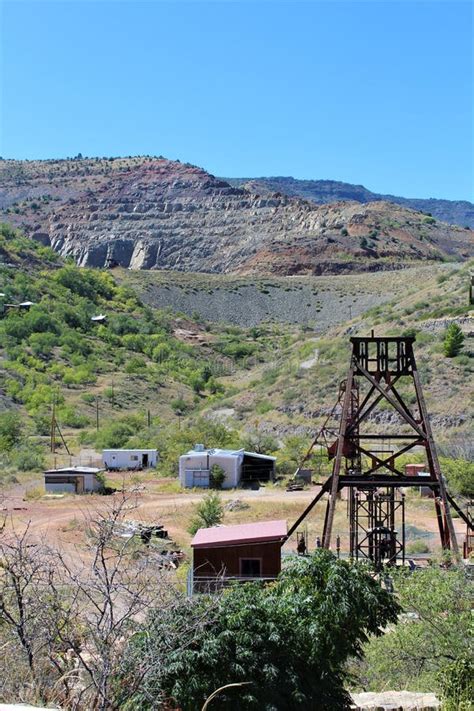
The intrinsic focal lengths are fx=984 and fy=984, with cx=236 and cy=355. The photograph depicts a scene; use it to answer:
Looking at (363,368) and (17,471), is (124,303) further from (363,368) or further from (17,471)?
(363,368)

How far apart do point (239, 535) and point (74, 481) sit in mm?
22210

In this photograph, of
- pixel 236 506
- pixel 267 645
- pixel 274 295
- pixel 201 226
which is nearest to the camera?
pixel 267 645

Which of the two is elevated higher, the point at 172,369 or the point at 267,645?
Answer: the point at 172,369

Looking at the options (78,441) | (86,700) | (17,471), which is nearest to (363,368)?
(86,700)

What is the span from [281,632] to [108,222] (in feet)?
510

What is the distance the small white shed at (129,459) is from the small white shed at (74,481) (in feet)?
22.4

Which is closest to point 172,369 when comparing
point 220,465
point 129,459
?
point 129,459

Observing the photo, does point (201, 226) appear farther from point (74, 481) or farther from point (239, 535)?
point (239, 535)

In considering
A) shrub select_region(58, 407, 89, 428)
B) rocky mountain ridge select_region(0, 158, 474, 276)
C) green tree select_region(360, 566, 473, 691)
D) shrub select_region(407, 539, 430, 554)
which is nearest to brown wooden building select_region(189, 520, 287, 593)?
green tree select_region(360, 566, 473, 691)

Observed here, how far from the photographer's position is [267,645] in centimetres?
1099

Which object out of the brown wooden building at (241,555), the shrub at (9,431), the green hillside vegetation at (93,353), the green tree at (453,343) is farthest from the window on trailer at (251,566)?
the green hillside vegetation at (93,353)

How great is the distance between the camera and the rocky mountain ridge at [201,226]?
13688 centimetres

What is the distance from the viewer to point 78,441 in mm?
56906

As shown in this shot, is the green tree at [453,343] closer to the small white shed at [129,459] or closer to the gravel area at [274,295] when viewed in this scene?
the small white shed at [129,459]
